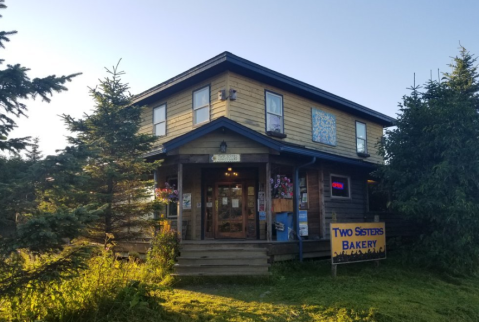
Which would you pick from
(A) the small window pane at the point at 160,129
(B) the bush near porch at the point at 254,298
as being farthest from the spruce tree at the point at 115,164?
(A) the small window pane at the point at 160,129

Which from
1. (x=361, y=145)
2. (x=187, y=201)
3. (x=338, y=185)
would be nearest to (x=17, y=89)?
(x=187, y=201)

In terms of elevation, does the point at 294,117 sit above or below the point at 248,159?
above

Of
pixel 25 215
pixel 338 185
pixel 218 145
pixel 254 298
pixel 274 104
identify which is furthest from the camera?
pixel 338 185

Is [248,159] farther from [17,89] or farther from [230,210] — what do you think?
[17,89]

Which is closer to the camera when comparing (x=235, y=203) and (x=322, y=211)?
(x=235, y=203)

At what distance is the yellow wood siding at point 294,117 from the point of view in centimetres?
1252

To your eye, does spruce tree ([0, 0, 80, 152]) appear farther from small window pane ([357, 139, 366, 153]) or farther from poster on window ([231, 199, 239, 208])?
small window pane ([357, 139, 366, 153])

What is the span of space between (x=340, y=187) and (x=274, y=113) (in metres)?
3.88

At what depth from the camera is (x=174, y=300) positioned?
7082 mm

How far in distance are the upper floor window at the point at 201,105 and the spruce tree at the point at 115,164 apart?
2.91m

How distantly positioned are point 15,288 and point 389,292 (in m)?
6.68

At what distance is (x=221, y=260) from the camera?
9.47 metres

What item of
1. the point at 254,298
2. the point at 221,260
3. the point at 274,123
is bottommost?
the point at 254,298

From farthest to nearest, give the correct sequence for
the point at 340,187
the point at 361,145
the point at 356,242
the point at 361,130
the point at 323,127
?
the point at 361,130
the point at 361,145
the point at 323,127
the point at 340,187
the point at 356,242
